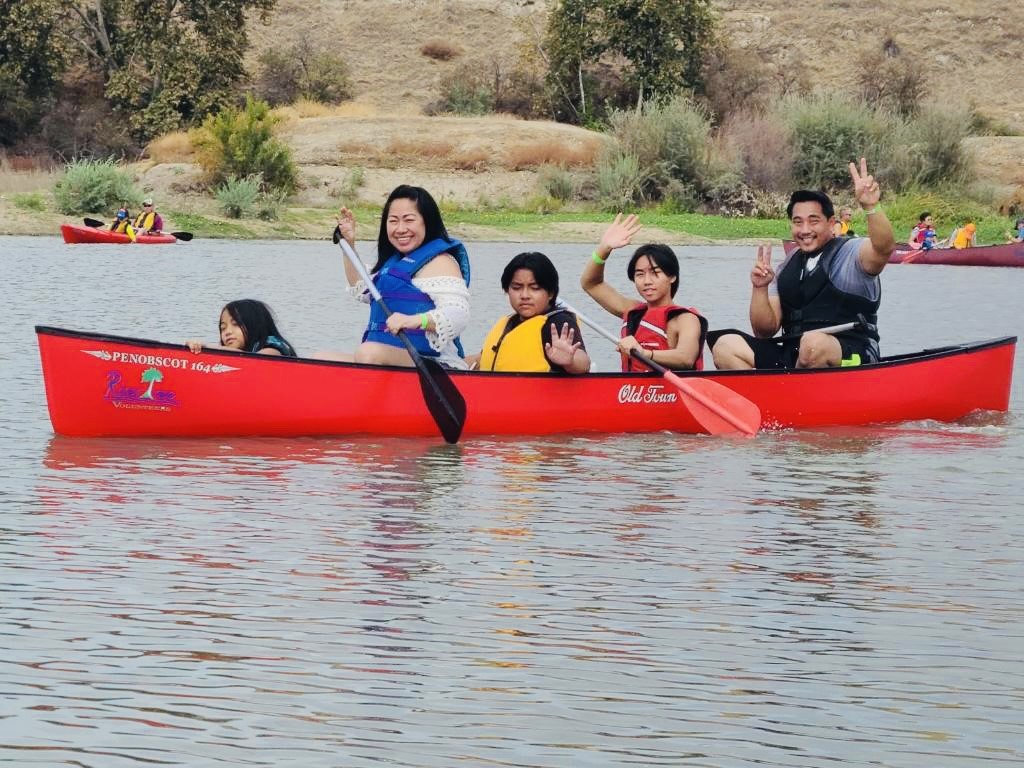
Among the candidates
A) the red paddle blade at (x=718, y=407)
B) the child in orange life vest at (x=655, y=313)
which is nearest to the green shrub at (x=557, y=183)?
the child in orange life vest at (x=655, y=313)

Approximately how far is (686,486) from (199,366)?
7.88 feet

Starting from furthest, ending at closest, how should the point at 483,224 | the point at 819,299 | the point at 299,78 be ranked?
the point at 299,78, the point at 483,224, the point at 819,299

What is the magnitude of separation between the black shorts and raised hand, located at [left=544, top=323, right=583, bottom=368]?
4.33 feet

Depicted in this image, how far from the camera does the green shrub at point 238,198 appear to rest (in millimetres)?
34688

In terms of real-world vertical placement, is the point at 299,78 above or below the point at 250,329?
above

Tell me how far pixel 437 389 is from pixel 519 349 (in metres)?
0.59

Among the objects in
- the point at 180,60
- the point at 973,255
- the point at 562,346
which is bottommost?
the point at 973,255

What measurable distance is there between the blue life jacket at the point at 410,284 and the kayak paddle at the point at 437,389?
57mm

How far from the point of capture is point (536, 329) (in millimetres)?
9109

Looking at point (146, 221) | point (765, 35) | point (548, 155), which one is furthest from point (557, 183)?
point (765, 35)

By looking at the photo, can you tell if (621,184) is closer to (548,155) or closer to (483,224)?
(548,155)

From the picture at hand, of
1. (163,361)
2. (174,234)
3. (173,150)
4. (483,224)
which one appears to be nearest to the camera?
(163,361)

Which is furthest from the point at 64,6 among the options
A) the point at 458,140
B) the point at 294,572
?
the point at 294,572

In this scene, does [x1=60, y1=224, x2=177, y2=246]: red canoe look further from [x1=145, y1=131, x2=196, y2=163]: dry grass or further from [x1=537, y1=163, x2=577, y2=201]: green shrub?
[x1=537, y1=163, x2=577, y2=201]: green shrub
